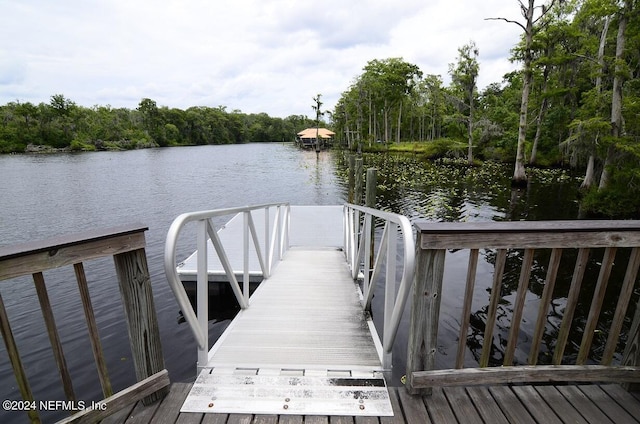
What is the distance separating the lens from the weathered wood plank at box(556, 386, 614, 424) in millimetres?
1823

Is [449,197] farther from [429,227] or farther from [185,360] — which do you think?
[429,227]

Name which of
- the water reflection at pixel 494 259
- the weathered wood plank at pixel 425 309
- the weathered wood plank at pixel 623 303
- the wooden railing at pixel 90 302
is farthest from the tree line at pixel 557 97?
the wooden railing at pixel 90 302

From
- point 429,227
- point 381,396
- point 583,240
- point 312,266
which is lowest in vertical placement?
point 312,266

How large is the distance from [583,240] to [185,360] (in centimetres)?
506

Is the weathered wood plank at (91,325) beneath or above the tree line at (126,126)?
beneath

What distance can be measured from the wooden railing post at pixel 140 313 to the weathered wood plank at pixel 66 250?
90 millimetres

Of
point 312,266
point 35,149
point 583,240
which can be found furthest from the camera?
point 35,149

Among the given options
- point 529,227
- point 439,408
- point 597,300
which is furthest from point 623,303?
point 439,408

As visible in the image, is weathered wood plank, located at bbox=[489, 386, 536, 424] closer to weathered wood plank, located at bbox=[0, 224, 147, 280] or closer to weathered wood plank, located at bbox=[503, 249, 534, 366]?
weathered wood plank, located at bbox=[503, 249, 534, 366]

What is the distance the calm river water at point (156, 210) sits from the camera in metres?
4.77

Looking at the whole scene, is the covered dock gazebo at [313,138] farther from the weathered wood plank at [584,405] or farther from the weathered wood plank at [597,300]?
the weathered wood plank at [584,405]

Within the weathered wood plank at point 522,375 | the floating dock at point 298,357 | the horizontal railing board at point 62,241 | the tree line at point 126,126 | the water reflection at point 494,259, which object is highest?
the tree line at point 126,126

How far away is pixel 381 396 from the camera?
1.94 m

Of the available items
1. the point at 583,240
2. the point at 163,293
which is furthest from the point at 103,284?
the point at 583,240
